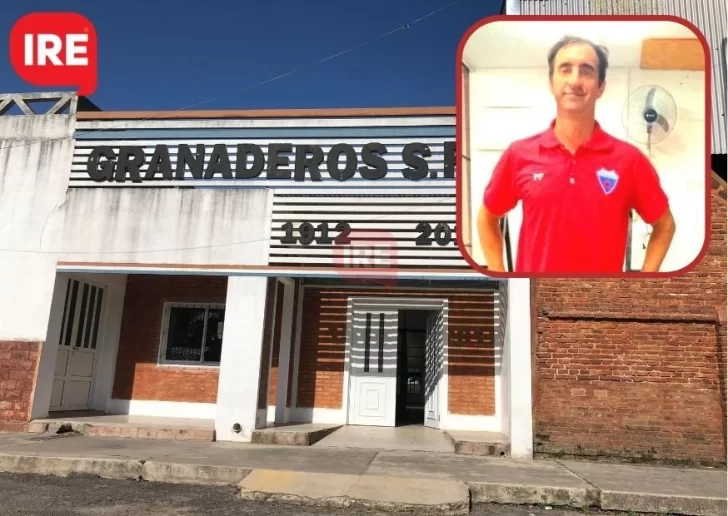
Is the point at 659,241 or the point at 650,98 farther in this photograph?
the point at 650,98

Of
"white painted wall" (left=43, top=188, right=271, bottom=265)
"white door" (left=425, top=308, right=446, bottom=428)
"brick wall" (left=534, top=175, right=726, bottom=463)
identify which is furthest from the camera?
"white door" (left=425, top=308, right=446, bottom=428)

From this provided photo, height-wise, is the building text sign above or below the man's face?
above

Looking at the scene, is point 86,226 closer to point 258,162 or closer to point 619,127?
point 258,162

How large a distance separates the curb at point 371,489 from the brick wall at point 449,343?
4.47 metres

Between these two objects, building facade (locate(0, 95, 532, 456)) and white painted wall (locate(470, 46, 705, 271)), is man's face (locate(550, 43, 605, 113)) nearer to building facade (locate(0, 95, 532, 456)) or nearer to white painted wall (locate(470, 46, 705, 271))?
white painted wall (locate(470, 46, 705, 271))

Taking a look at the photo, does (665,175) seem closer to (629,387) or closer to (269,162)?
(629,387)

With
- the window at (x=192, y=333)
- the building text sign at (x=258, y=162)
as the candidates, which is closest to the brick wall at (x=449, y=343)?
the window at (x=192, y=333)

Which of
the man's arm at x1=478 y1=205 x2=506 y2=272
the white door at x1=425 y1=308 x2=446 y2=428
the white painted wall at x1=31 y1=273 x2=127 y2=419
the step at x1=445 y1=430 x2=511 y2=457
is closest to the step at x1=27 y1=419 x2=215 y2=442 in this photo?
the white painted wall at x1=31 y1=273 x2=127 y2=419

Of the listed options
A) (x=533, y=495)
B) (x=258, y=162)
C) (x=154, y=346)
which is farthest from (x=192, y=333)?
(x=533, y=495)

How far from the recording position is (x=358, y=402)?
36.0 feet

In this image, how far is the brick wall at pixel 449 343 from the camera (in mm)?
10469

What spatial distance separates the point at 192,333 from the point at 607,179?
9.10 meters

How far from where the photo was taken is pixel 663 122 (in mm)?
3775

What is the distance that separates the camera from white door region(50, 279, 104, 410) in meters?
10.1
